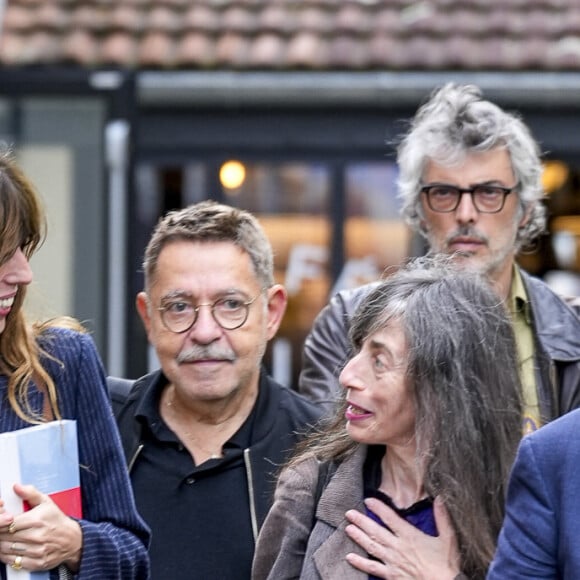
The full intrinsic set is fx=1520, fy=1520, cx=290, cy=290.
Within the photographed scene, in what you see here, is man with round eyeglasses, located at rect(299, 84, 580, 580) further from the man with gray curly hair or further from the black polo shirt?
the black polo shirt

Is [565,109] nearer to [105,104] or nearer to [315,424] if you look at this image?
[105,104]

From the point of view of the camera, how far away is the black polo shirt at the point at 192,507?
3.45 metres

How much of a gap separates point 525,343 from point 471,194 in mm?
474

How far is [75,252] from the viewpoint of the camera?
9008 mm

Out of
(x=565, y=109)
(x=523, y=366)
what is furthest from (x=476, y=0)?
(x=523, y=366)

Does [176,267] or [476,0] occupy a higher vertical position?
[476,0]

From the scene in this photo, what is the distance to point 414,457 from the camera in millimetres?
3105

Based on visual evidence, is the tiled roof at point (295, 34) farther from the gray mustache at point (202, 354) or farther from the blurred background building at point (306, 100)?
the gray mustache at point (202, 354)

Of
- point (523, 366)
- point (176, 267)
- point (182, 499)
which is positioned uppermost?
point (176, 267)

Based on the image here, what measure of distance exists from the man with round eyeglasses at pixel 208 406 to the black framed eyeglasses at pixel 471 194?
0.66 m

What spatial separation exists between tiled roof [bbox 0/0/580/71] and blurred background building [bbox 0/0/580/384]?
1cm

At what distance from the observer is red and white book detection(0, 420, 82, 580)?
9.52 feet

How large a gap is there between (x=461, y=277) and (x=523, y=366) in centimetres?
75

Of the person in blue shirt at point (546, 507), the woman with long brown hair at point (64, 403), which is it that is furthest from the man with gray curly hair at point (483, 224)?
the person in blue shirt at point (546, 507)
